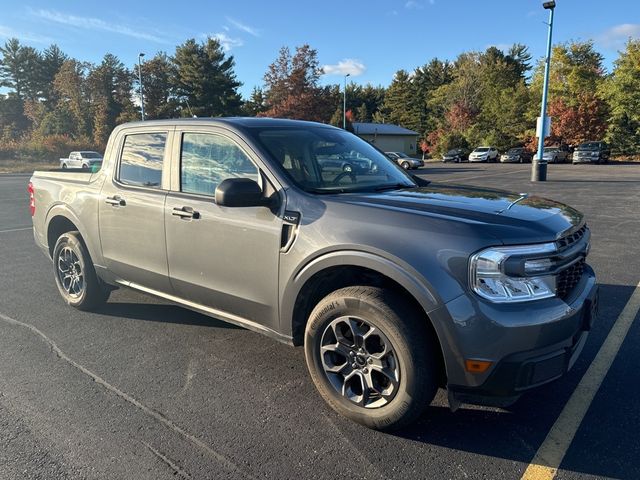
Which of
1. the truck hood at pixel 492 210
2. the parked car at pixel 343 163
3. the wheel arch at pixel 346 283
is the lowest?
the wheel arch at pixel 346 283

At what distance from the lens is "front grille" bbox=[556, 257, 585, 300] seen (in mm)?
2553

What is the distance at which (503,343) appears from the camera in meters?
2.29

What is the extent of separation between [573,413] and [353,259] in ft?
5.41

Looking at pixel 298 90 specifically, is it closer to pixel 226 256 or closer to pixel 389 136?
pixel 389 136

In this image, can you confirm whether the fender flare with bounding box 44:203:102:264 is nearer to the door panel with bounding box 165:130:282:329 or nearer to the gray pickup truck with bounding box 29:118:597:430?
the gray pickup truck with bounding box 29:118:597:430

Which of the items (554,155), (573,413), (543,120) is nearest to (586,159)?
(554,155)

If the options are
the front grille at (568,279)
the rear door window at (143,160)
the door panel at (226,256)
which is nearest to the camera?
the front grille at (568,279)

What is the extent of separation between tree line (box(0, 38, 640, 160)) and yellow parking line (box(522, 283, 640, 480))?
42.2 meters

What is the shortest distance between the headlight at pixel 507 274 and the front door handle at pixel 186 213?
1978 millimetres

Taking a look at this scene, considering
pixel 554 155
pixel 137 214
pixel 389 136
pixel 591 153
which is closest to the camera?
pixel 137 214

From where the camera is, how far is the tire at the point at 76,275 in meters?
4.52

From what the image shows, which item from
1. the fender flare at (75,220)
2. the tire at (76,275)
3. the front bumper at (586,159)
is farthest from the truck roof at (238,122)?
the front bumper at (586,159)

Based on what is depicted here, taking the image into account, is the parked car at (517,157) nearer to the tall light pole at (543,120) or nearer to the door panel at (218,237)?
the tall light pole at (543,120)

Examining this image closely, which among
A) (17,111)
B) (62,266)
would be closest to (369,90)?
(17,111)
